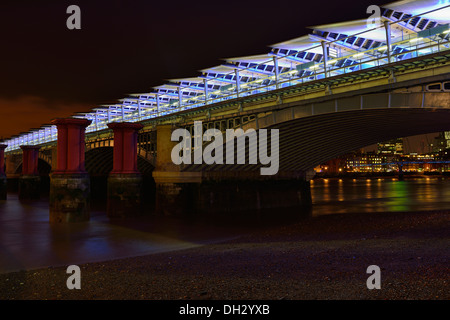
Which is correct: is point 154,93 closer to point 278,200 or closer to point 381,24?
point 278,200

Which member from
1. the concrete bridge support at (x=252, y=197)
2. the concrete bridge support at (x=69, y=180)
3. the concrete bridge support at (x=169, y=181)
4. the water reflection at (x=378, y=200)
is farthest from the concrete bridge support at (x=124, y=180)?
the water reflection at (x=378, y=200)

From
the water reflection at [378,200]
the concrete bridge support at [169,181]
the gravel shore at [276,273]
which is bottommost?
the water reflection at [378,200]

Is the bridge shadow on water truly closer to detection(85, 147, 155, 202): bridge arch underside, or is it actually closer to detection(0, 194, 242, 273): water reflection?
detection(0, 194, 242, 273): water reflection

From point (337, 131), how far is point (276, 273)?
60.2 ft

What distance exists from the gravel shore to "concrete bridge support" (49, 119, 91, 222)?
38.8 feet

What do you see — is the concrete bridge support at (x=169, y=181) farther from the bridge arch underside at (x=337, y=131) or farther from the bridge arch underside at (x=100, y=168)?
the bridge arch underside at (x=100, y=168)

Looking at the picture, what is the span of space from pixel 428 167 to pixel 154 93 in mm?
176072

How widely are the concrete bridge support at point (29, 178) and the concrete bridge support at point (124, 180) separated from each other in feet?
70.9

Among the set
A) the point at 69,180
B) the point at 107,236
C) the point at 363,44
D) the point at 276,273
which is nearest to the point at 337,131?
the point at 363,44

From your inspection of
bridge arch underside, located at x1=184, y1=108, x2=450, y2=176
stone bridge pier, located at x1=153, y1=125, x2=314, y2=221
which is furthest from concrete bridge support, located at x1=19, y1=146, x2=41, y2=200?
bridge arch underside, located at x1=184, y1=108, x2=450, y2=176

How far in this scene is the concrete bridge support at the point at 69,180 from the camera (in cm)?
2195
